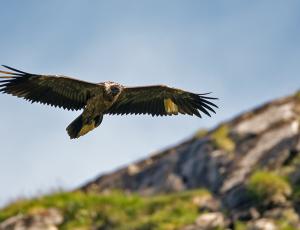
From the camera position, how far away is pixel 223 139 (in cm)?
3650

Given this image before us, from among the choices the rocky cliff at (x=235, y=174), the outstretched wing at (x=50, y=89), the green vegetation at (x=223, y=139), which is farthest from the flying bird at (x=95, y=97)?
the green vegetation at (x=223, y=139)

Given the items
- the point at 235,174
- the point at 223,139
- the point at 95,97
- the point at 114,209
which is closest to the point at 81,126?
the point at 95,97

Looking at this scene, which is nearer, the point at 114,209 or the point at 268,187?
the point at 268,187

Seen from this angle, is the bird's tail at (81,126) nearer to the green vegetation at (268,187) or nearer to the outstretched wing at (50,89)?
the outstretched wing at (50,89)

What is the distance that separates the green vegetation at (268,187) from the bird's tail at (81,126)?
9.41m

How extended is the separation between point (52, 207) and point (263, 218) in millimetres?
6304

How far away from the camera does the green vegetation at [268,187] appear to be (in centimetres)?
3192

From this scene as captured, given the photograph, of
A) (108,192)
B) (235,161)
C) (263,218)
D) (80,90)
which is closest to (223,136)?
(235,161)

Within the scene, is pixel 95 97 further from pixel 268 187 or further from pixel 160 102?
pixel 268 187

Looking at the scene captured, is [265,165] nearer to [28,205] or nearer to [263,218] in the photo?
[263,218]

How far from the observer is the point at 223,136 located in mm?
36750

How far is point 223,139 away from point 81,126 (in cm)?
1336

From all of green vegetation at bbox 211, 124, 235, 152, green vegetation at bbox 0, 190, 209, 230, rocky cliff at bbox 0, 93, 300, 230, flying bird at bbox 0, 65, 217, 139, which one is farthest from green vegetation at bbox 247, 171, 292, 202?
flying bird at bbox 0, 65, 217, 139

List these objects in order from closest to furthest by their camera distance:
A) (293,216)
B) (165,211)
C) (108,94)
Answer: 1. (108,94)
2. (293,216)
3. (165,211)
